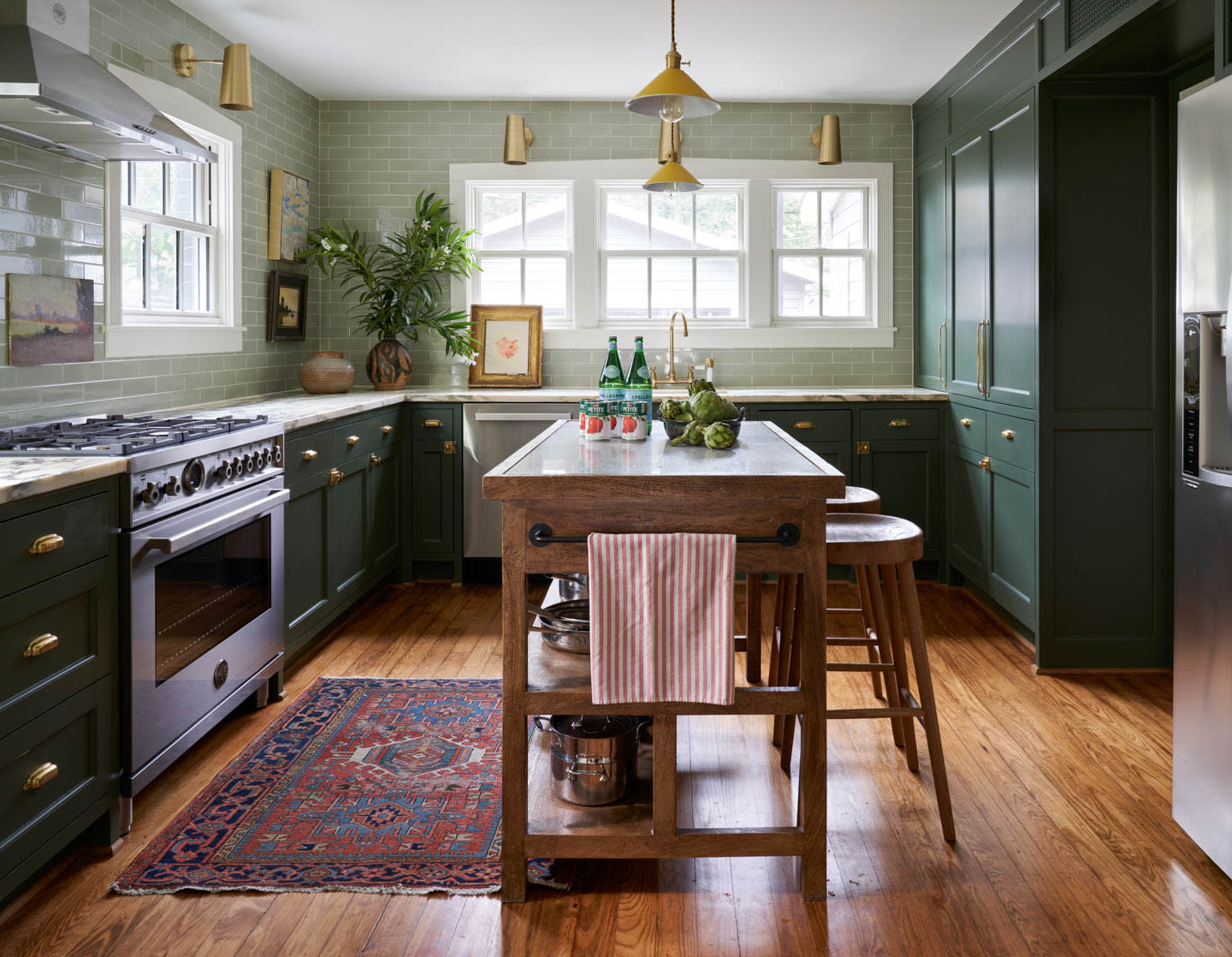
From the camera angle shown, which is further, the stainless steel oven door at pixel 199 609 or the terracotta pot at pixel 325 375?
the terracotta pot at pixel 325 375

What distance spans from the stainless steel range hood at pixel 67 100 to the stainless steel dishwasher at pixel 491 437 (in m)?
2.27

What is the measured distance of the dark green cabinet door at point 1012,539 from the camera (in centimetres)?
419

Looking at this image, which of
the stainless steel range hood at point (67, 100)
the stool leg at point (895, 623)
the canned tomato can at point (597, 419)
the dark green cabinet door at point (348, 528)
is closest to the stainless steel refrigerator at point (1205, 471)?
the stool leg at point (895, 623)

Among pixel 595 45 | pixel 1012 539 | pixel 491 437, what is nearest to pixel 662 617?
pixel 1012 539

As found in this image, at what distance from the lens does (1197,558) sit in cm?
249

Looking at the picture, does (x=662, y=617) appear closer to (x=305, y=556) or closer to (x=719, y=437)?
(x=719, y=437)

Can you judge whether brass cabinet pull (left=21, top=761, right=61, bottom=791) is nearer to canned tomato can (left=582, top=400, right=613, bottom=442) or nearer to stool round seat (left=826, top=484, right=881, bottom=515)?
canned tomato can (left=582, top=400, right=613, bottom=442)

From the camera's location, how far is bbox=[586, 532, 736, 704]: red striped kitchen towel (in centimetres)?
223

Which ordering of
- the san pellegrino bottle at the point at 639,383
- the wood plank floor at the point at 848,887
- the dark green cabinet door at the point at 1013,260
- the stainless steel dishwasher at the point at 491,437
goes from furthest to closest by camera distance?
the stainless steel dishwasher at the point at 491,437 < the dark green cabinet door at the point at 1013,260 < the san pellegrino bottle at the point at 639,383 < the wood plank floor at the point at 848,887

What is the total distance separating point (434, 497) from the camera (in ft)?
18.3

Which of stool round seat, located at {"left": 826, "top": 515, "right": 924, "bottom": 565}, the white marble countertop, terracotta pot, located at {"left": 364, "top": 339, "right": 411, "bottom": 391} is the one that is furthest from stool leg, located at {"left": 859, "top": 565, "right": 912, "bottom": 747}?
terracotta pot, located at {"left": 364, "top": 339, "right": 411, "bottom": 391}

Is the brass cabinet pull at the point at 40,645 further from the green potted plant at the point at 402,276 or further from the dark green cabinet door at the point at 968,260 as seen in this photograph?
the dark green cabinet door at the point at 968,260

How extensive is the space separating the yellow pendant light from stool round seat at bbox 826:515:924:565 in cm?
121

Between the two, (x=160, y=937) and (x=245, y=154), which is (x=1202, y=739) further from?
(x=245, y=154)
